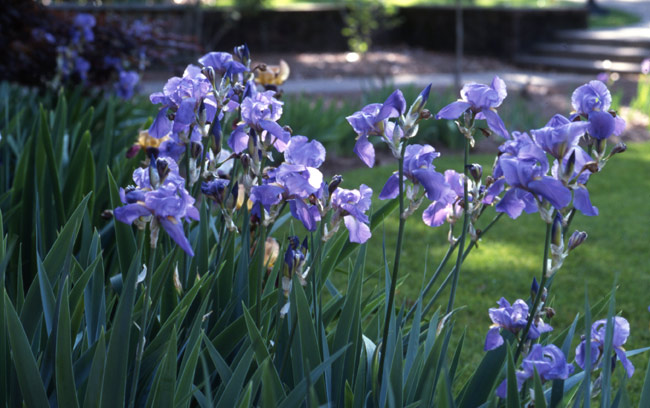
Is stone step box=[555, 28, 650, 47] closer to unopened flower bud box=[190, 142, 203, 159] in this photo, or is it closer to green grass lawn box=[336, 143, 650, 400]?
green grass lawn box=[336, 143, 650, 400]

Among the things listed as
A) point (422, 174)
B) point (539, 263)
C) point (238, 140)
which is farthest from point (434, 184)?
point (539, 263)

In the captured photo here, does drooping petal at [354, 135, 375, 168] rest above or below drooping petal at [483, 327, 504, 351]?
above

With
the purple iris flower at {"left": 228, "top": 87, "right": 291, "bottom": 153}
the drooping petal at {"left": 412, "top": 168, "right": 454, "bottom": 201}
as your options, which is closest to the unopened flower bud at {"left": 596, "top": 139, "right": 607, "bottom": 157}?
the drooping petal at {"left": 412, "top": 168, "right": 454, "bottom": 201}

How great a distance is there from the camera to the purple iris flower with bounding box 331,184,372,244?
4.37 ft

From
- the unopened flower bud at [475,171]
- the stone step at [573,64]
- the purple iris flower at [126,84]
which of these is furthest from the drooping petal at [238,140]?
the stone step at [573,64]

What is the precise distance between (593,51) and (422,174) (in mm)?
10294

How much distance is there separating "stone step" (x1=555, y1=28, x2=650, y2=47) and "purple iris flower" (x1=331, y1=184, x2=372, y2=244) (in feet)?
32.5

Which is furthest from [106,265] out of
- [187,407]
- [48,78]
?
[48,78]

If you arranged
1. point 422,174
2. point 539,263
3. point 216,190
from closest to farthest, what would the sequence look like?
point 422,174 → point 216,190 → point 539,263

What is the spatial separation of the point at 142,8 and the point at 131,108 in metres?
7.47

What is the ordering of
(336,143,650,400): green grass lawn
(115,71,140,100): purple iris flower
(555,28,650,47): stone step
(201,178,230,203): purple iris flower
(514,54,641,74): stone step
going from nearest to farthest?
1. (201,178,230,203): purple iris flower
2. (336,143,650,400): green grass lawn
3. (115,71,140,100): purple iris flower
4. (514,54,641,74): stone step
5. (555,28,650,47): stone step

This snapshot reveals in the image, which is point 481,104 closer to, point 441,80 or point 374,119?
point 374,119

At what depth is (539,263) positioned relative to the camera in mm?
3600

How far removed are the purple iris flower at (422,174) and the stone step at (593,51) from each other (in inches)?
370
